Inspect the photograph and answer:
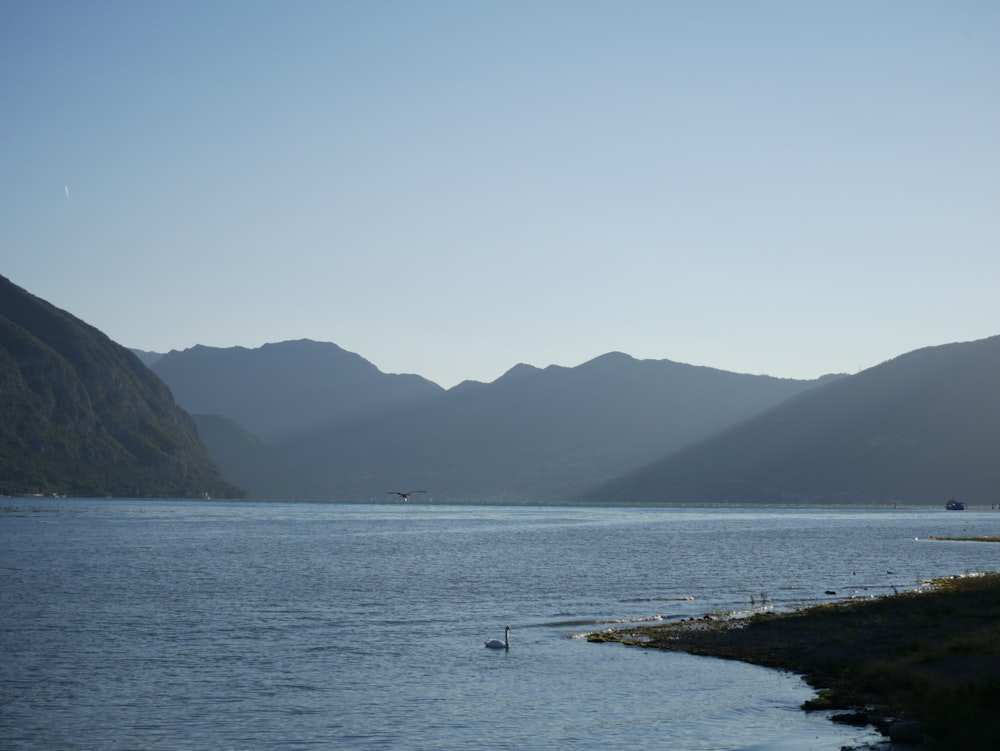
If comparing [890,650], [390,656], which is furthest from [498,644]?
[890,650]

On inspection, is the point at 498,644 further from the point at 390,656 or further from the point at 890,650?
the point at 890,650

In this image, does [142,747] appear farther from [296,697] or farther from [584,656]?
[584,656]

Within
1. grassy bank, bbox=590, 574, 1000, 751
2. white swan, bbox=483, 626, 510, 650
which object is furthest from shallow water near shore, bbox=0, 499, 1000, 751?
grassy bank, bbox=590, 574, 1000, 751

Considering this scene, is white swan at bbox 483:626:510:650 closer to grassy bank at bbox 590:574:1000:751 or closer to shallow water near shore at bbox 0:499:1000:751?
shallow water near shore at bbox 0:499:1000:751

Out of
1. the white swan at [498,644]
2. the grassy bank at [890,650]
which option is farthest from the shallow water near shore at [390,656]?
the grassy bank at [890,650]

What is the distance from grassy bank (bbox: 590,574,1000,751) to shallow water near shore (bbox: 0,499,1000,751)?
2.37 meters

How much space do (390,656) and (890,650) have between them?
86.5ft

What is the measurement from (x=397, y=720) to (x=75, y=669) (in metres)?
19.8

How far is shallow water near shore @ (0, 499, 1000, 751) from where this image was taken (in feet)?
121

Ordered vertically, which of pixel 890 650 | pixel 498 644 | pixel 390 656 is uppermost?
pixel 890 650

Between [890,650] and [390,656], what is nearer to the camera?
[890,650]

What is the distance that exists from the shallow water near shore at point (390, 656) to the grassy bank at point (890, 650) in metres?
2.37

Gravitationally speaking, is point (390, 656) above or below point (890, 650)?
below

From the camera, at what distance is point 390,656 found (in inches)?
2087
